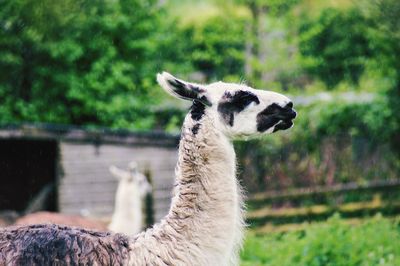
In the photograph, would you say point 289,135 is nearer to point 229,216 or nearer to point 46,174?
point 46,174

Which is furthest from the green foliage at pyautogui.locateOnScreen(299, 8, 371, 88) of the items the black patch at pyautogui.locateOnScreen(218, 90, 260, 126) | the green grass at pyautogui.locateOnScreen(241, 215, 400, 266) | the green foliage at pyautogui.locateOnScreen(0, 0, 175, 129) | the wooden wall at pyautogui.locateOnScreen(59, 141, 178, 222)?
the black patch at pyautogui.locateOnScreen(218, 90, 260, 126)

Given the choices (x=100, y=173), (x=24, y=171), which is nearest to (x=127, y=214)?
(x=100, y=173)

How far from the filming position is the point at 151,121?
60.5 feet

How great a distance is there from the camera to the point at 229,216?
4211 millimetres

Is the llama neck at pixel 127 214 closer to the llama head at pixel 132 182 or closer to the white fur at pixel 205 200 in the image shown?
the llama head at pixel 132 182

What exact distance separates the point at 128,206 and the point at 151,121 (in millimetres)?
7942

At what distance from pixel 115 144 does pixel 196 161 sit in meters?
10.4

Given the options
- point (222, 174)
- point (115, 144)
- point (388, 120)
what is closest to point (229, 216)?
point (222, 174)

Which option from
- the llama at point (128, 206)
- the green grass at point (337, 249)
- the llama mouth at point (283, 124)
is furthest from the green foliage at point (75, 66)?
the llama mouth at point (283, 124)

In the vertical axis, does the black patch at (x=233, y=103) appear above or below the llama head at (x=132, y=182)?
above

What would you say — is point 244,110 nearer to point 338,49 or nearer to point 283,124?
point 283,124

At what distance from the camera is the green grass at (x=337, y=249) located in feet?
25.6

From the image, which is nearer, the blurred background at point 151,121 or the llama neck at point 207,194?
the llama neck at point 207,194

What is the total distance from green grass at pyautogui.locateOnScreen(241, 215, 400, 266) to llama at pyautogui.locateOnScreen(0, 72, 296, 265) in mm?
Answer: 3558
